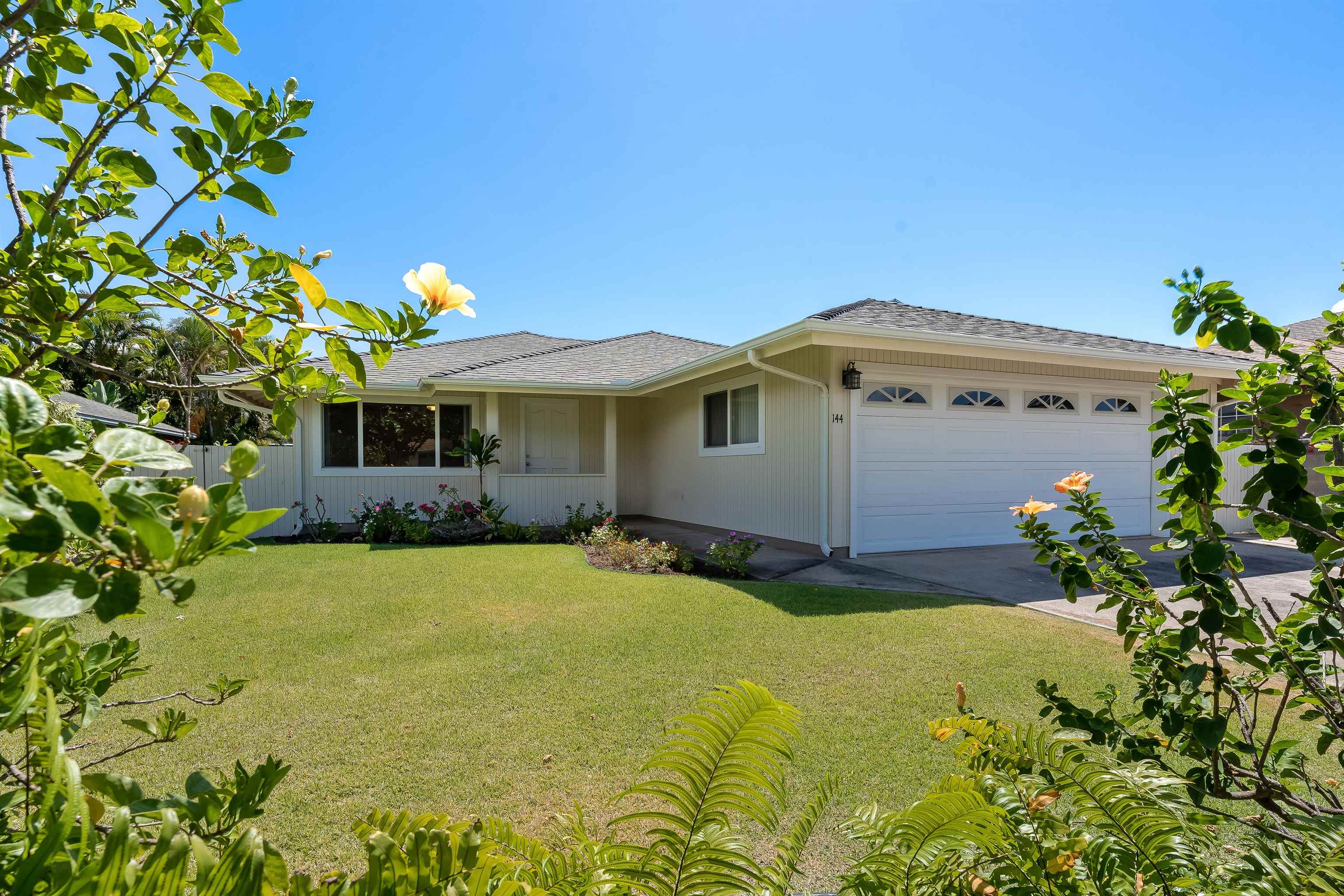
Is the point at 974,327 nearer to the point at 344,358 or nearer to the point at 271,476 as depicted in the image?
the point at 344,358

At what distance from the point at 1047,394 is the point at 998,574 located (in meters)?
4.12

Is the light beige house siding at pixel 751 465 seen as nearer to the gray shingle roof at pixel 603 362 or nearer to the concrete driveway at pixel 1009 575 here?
the gray shingle roof at pixel 603 362

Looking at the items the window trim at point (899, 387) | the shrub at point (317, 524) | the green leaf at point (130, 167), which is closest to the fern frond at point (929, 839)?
the green leaf at point (130, 167)

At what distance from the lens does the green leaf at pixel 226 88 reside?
1081 mm

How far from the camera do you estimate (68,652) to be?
0.94 metres

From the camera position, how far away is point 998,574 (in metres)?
7.39

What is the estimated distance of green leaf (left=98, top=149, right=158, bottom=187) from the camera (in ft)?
3.19

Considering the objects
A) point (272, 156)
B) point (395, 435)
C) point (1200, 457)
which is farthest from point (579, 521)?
point (1200, 457)

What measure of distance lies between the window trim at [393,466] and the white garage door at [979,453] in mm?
7495

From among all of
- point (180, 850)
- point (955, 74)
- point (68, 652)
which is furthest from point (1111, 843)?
point (955, 74)

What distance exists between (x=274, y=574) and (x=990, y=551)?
9367mm

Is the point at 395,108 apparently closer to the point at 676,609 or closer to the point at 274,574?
the point at 274,574

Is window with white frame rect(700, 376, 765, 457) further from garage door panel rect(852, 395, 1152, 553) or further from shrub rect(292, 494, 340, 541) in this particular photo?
shrub rect(292, 494, 340, 541)

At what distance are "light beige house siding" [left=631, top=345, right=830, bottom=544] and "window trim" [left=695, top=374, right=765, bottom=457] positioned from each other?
0.17 ft
